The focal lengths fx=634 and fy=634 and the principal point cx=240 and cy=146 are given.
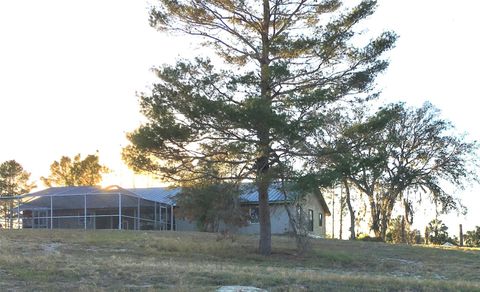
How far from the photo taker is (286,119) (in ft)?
74.5

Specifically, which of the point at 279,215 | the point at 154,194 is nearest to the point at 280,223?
the point at 279,215

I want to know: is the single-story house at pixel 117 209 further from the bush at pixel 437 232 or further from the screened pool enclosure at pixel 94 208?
the bush at pixel 437 232

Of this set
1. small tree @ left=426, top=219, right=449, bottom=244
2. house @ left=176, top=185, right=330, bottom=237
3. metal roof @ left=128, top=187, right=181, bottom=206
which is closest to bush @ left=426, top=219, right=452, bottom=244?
small tree @ left=426, top=219, right=449, bottom=244

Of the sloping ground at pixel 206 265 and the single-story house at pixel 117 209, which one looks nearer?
the sloping ground at pixel 206 265

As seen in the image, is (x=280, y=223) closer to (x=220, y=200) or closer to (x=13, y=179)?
(x=220, y=200)

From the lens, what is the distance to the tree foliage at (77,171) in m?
65.9

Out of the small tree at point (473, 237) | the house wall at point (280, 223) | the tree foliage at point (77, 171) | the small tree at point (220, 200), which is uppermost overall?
the tree foliage at point (77, 171)

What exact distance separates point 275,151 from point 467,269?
8.50 m

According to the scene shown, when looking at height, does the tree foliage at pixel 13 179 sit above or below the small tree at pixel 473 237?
above

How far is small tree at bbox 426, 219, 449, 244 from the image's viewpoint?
55131 mm

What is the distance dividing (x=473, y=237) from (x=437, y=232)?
920 centimetres

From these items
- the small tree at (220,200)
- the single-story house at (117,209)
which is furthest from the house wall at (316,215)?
the small tree at (220,200)

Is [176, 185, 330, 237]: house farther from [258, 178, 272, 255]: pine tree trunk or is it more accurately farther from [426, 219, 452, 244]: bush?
[426, 219, 452, 244]: bush

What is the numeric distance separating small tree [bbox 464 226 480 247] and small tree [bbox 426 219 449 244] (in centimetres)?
530
